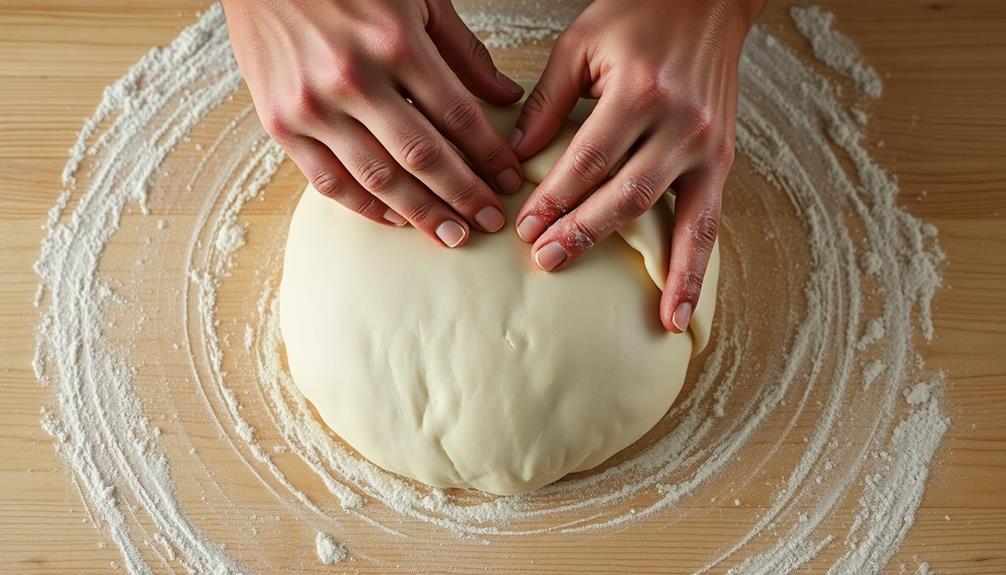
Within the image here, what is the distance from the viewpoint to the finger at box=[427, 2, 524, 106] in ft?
4.39

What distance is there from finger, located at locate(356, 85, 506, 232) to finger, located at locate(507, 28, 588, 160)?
0.12 meters

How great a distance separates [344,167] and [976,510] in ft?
3.96

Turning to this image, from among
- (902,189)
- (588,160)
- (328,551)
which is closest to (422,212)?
(588,160)

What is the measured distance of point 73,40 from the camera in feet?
6.03

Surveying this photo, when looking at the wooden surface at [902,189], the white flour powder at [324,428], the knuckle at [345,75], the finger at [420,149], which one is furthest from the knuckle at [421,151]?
the wooden surface at [902,189]

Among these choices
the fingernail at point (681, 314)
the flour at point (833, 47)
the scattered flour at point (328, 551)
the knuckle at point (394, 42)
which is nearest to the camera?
the knuckle at point (394, 42)

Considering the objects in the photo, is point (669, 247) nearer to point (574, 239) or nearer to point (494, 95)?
point (574, 239)

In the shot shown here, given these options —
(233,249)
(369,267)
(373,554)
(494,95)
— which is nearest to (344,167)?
(369,267)

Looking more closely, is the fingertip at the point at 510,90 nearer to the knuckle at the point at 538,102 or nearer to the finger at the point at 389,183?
the knuckle at the point at 538,102

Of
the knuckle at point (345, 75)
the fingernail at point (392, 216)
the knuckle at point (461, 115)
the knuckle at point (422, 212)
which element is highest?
the knuckle at point (345, 75)

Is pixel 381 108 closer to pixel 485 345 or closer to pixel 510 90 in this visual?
pixel 510 90

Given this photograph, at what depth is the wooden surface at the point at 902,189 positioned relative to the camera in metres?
1.49

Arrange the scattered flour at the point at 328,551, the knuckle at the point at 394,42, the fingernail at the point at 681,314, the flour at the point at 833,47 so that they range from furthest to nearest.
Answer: the flour at the point at 833,47 → the scattered flour at the point at 328,551 → the fingernail at the point at 681,314 → the knuckle at the point at 394,42

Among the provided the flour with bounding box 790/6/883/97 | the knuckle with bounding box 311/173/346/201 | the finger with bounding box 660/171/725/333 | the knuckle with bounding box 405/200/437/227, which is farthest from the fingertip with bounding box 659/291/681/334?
the flour with bounding box 790/6/883/97
